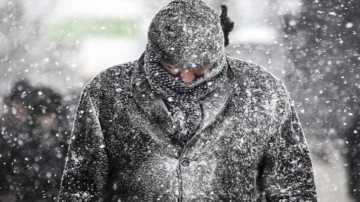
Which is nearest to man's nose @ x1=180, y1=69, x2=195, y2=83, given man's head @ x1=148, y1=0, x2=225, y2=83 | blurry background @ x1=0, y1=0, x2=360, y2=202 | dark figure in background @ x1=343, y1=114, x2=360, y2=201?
man's head @ x1=148, y1=0, x2=225, y2=83

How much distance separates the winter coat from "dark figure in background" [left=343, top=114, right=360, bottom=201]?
18.0 ft

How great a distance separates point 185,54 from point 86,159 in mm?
752

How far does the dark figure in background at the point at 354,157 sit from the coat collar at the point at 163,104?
5.77 meters

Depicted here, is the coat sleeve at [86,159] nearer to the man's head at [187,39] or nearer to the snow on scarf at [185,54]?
the snow on scarf at [185,54]

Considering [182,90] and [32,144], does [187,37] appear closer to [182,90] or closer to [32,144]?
[182,90]

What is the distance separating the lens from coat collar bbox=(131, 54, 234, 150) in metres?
2.89

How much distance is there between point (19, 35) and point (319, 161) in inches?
193

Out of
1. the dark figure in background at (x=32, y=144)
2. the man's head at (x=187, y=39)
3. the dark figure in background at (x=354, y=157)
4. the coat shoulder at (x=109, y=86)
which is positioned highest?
the dark figure in background at (x=354, y=157)

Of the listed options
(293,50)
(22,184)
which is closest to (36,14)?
(22,184)

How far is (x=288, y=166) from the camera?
118 inches

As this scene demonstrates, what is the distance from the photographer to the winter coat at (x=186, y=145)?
292 cm

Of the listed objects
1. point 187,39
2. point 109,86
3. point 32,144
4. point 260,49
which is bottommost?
point 32,144

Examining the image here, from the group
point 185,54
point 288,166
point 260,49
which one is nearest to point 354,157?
point 260,49

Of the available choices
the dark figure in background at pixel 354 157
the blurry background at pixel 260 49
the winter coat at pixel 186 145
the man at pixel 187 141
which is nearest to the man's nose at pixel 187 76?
the man at pixel 187 141
